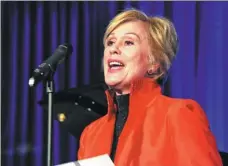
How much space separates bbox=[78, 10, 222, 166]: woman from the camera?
142cm

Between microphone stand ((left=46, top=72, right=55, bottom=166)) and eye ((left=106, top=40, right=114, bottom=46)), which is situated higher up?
eye ((left=106, top=40, right=114, bottom=46))

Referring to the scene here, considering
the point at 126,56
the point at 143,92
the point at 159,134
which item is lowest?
the point at 159,134

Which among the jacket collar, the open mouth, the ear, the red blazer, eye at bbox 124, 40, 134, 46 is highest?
eye at bbox 124, 40, 134, 46

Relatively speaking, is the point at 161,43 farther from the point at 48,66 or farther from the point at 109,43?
the point at 48,66

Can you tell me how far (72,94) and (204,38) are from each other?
23.6 inches

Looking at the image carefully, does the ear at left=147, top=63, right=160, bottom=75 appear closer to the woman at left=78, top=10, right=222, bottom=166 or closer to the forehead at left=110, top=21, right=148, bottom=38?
the woman at left=78, top=10, right=222, bottom=166

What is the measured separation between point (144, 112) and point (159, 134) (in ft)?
0.35

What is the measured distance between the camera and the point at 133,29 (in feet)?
5.42

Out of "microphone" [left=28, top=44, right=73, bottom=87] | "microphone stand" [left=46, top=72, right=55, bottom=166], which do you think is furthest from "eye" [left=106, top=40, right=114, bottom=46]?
"microphone stand" [left=46, top=72, right=55, bottom=166]

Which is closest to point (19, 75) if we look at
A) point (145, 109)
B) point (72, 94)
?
point (72, 94)

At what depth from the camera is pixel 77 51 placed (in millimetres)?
2256

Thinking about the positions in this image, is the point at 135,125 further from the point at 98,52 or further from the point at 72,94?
the point at 98,52

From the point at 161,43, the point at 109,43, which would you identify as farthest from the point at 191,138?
the point at 109,43

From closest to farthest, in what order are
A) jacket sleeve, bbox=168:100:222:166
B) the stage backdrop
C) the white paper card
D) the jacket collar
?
the white paper card → jacket sleeve, bbox=168:100:222:166 → the jacket collar → the stage backdrop
